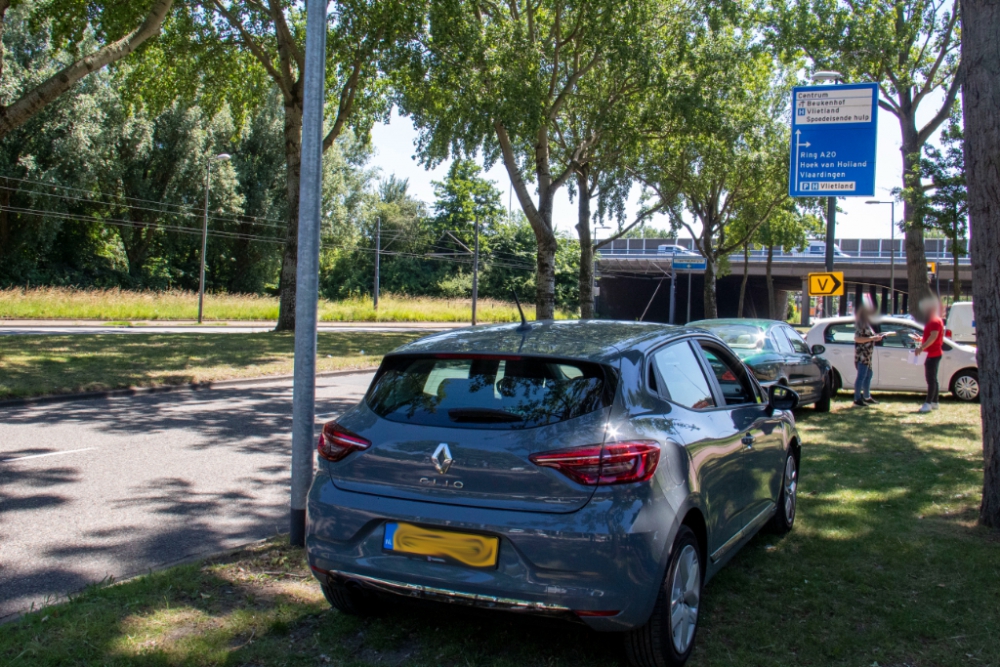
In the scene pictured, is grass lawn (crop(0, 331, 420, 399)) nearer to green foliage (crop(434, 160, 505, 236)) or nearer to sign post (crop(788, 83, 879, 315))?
sign post (crop(788, 83, 879, 315))

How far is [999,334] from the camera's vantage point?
5676 millimetres

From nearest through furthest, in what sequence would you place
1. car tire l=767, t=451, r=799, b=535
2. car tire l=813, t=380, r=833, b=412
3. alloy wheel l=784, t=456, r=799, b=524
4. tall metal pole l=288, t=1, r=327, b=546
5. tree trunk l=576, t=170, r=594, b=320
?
tall metal pole l=288, t=1, r=327, b=546, car tire l=767, t=451, r=799, b=535, alloy wheel l=784, t=456, r=799, b=524, car tire l=813, t=380, r=833, b=412, tree trunk l=576, t=170, r=594, b=320

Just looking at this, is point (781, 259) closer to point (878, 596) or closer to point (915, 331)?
point (915, 331)

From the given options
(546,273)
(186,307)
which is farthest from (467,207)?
(546,273)

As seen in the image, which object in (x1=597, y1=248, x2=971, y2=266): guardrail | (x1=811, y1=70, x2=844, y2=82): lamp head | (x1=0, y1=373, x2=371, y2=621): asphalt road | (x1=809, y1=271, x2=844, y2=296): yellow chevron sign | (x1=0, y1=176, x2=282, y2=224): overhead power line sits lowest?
(x1=0, y1=373, x2=371, y2=621): asphalt road

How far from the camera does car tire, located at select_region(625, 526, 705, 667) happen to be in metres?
3.37

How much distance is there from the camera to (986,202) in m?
5.64

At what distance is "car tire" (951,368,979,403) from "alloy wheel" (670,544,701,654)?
12.7 meters

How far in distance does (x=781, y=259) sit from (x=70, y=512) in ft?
196

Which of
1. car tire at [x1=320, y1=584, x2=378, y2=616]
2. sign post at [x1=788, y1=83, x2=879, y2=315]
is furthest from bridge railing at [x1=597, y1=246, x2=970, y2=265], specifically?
car tire at [x1=320, y1=584, x2=378, y2=616]

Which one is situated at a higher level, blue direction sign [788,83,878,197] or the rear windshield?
blue direction sign [788,83,878,197]

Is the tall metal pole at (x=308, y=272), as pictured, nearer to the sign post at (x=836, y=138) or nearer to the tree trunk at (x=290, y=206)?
the sign post at (x=836, y=138)

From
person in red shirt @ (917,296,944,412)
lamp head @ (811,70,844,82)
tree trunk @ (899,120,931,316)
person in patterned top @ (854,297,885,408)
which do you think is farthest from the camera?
tree trunk @ (899,120,931,316)

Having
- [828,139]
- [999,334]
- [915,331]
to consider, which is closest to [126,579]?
[999,334]
